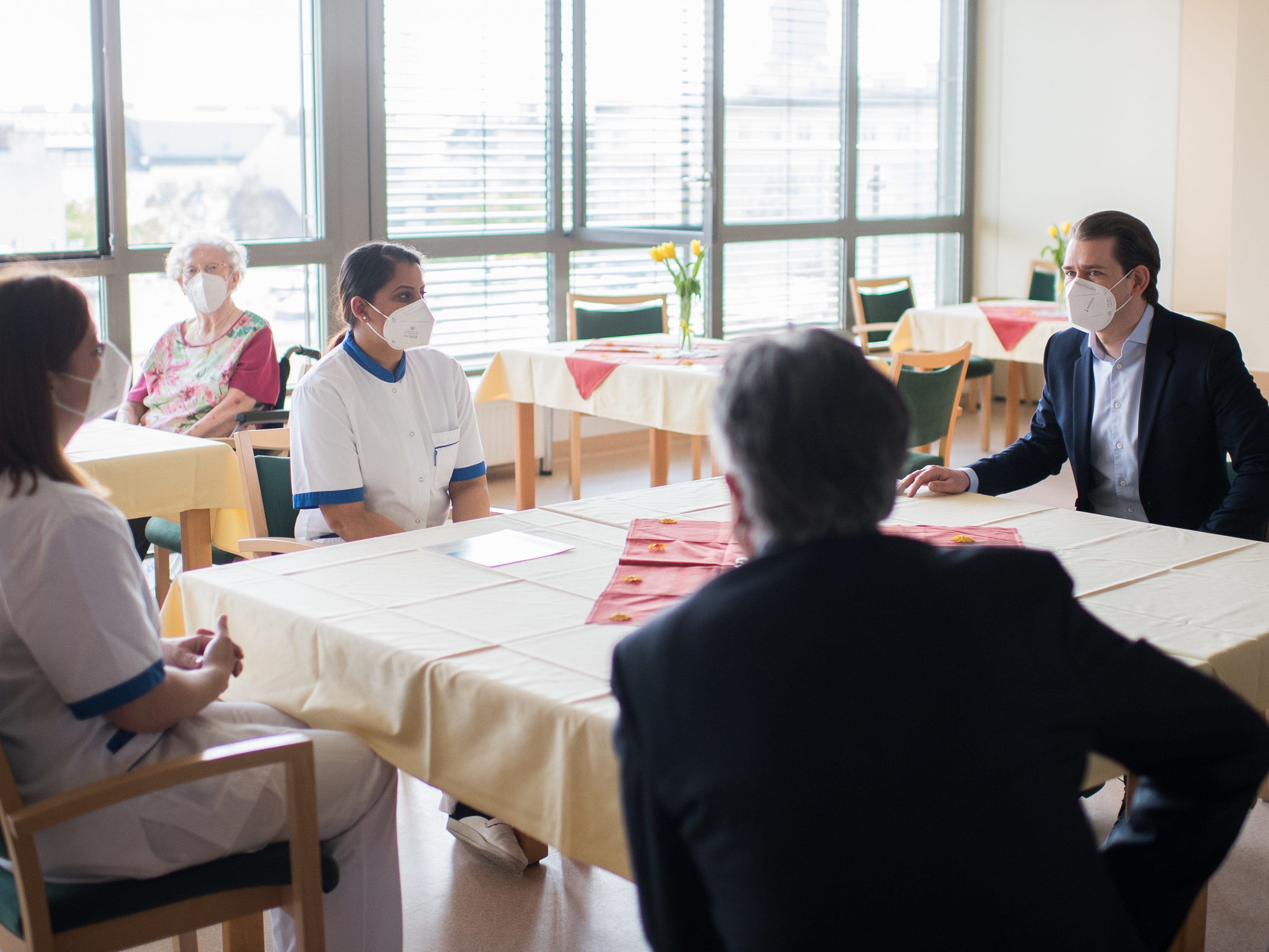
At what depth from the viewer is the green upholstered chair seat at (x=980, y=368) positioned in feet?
21.4

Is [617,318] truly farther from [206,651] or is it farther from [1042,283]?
[206,651]

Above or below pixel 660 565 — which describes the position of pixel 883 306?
above

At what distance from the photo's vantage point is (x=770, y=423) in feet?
3.18

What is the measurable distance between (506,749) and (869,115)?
22.0ft

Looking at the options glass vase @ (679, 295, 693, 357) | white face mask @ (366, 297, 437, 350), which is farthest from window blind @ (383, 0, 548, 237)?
white face mask @ (366, 297, 437, 350)

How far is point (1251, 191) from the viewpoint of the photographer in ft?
18.2

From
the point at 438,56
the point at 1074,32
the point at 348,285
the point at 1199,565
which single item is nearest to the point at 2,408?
the point at 348,285

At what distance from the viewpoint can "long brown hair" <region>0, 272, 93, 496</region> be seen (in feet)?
5.03

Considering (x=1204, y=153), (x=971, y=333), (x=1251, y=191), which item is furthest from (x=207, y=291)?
(x=1204, y=153)

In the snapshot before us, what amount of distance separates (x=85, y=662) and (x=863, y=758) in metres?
0.99

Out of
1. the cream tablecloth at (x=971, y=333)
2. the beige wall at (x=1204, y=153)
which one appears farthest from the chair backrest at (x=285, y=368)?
the beige wall at (x=1204, y=153)

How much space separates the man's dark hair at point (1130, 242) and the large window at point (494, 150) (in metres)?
3.57

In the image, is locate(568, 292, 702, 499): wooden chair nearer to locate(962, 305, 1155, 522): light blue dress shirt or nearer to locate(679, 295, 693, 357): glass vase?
locate(679, 295, 693, 357): glass vase

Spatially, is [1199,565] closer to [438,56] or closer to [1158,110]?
[438,56]
